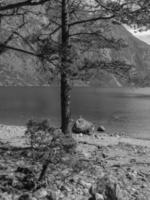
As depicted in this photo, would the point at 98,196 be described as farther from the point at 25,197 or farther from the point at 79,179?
the point at 25,197

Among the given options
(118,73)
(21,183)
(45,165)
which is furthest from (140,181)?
(118,73)

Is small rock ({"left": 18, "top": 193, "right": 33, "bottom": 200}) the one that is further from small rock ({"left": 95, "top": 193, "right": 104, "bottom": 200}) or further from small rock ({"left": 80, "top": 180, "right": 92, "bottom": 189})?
small rock ({"left": 80, "top": 180, "right": 92, "bottom": 189})

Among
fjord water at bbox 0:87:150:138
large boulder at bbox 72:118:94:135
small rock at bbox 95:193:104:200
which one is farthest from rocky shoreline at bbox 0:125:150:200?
large boulder at bbox 72:118:94:135

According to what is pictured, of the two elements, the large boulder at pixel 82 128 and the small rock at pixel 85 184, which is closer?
the small rock at pixel 85 184

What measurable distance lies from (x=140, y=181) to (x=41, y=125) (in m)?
3.32

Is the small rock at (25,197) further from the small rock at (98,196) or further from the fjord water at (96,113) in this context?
the fjord water at (96,113)

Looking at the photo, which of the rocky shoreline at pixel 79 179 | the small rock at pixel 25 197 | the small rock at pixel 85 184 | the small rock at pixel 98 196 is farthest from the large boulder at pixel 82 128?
the small rock at pixel 25 197

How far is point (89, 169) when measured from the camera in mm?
8383

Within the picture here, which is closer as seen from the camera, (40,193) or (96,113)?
(40,193)

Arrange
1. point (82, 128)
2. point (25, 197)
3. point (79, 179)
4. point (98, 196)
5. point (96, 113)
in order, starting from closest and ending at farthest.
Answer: point (25, 197) → point (98, 196) → point (79, 179) → point (82, 128) → point (96, 113)

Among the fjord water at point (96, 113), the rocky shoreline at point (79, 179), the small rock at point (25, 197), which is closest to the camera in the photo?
the small rock at point (25, 197)

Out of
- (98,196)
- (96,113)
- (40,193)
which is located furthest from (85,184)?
(96,113)

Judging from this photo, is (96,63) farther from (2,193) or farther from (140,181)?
(2,193)

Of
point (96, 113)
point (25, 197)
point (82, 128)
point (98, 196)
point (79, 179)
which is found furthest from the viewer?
point (96, 113)
